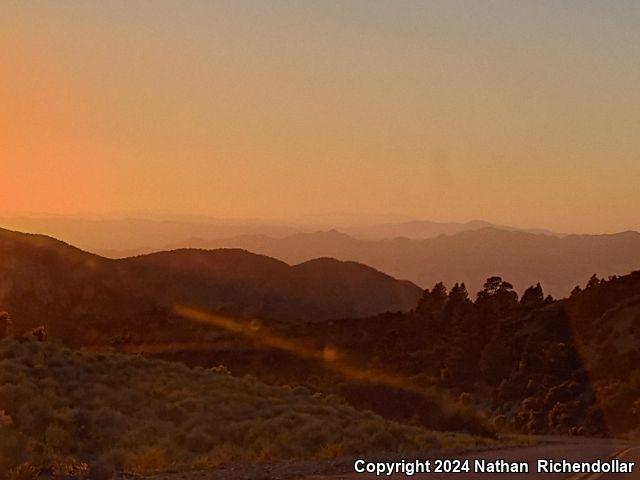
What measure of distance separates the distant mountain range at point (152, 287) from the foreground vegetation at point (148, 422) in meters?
72.0

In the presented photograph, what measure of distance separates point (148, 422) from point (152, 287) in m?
130

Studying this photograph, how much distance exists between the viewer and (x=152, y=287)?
156125 millimetres

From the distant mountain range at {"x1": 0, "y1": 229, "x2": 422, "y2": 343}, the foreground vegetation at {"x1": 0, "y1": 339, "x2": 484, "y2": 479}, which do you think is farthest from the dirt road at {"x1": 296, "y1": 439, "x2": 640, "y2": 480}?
the distant mountain range at {"x1": 0, "y1": 229, "x2": 422, "y2": 343}

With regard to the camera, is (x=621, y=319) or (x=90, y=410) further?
(x=621, y=319)

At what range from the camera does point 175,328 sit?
111 meters

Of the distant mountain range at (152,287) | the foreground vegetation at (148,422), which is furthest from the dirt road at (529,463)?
the distant mountain range at (152,287)

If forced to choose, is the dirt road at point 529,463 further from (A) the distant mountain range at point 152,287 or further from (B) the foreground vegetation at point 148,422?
(A) the distant mountain range at point 152,287

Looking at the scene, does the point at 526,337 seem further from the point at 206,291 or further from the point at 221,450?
the point at 206,291

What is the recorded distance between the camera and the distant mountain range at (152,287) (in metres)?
128

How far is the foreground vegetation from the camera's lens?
21.4 metres

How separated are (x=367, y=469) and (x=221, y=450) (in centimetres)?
513

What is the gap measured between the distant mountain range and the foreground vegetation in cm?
7195

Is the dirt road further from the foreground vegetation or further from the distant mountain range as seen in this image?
the distant mountain range

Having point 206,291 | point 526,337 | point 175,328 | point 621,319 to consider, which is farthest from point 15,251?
point 621,319
